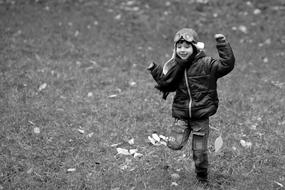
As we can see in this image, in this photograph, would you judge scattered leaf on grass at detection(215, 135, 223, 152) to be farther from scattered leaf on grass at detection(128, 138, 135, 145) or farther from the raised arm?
the raised arm

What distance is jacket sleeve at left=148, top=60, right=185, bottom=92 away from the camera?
390 centimetres

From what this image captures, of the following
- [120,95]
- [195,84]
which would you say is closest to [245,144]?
[195,84]

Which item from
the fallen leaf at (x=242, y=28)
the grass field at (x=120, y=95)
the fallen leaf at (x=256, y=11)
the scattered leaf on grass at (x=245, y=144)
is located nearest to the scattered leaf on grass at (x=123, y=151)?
the grass field at (x=120, y=95)

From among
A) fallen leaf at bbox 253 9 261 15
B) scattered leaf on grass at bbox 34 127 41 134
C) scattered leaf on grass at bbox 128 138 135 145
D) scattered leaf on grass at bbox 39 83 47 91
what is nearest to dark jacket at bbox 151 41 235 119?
scattered leaf on grass at bbox 128 138 135 145

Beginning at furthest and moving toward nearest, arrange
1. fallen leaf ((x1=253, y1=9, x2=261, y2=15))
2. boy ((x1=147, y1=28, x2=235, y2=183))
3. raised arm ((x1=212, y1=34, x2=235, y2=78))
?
fallen leaf ((x1=253, y1=9, x2=261, y2=15)) < boy ((x1=147, y1=28, x2=235, y2=183)) < raised arm ((x1=212, y1=34, x2=235, y2=78))

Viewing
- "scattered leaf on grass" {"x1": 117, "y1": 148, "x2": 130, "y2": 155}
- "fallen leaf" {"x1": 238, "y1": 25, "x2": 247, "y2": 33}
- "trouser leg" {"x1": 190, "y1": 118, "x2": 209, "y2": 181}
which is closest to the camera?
"trouser leg" {"x1": 190, "y1": 118, "x2": 209, "y2": 181}

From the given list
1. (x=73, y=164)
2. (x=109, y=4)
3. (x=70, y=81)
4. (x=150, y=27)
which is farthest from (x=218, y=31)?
(x=73, y=164)

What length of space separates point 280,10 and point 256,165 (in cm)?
649

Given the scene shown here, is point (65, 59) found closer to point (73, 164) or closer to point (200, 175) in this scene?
point (73, 164)

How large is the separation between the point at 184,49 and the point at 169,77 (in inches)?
12.1

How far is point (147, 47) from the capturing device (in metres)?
8.45

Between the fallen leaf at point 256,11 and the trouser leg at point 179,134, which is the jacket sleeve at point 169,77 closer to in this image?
the trouser leg at point 179,134

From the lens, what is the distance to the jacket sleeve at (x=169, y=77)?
3902 mm

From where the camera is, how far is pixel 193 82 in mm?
3875
